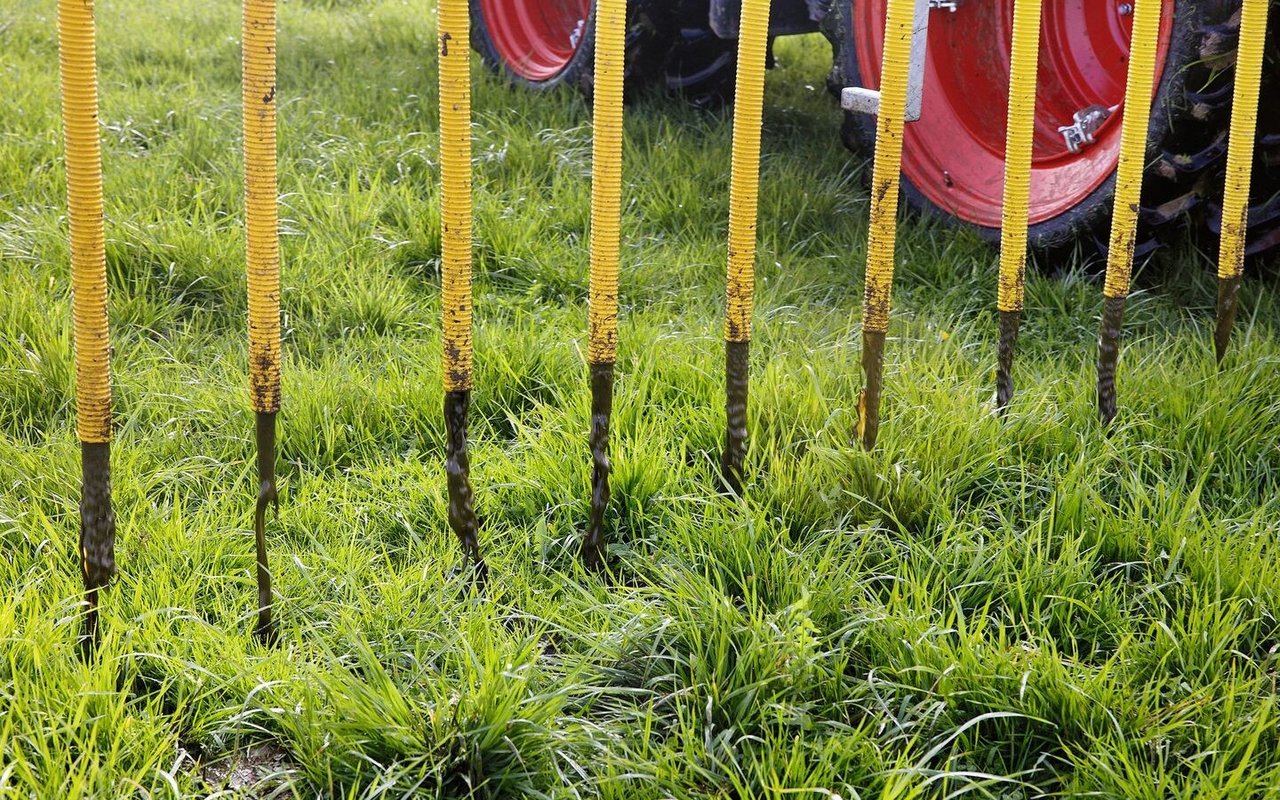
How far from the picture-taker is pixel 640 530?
218 cm

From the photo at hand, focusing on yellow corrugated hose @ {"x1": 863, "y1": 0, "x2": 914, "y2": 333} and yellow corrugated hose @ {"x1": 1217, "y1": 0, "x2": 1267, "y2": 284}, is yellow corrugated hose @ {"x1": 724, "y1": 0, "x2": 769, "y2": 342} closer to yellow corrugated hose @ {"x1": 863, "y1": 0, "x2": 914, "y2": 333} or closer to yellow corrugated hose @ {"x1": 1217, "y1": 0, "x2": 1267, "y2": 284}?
yellow corrugated hose @ {"x1": 863, "y1": 0, "x2": 914, "y2": 333}

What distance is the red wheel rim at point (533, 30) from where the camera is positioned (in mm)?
4633

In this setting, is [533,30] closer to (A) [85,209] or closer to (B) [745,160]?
(B) [745,160]

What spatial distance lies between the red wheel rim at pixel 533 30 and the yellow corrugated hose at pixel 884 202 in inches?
101

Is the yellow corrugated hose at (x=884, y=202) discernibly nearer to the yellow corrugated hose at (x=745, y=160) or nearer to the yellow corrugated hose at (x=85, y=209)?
the yellow corrugated hose at (x=745, y=160)

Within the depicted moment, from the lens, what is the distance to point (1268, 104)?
2.76 metres

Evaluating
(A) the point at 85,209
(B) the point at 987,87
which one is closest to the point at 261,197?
(A) the point at 85,209

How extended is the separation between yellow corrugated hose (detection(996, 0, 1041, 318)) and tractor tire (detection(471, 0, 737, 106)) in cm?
200

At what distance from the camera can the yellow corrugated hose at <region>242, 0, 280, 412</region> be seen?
1747 mm

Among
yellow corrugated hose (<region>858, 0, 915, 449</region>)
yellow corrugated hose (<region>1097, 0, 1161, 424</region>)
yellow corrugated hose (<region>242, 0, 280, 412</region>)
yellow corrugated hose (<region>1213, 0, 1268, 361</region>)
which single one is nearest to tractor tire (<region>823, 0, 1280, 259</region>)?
yellow corrugated hose (<region>1213, 0, 1268, 361</region>)

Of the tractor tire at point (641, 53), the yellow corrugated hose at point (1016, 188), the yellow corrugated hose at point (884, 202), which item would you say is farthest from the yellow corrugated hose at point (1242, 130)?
the tractor tire at point (641, 53)

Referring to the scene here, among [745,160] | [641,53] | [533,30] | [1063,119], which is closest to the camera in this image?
[745,160]

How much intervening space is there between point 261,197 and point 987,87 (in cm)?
225

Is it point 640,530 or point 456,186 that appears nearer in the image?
point 456,186
